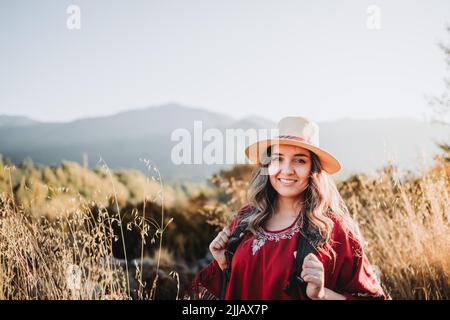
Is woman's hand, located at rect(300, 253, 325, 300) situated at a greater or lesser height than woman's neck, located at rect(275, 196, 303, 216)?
lesser

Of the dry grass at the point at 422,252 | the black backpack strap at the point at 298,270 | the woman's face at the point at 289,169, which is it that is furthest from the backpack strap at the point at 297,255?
the dry grass at the point at 422,252

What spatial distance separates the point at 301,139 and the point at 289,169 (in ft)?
0.53

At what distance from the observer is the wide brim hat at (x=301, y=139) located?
7.28 feet

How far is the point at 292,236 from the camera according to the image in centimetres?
214

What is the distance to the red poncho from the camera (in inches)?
80.4

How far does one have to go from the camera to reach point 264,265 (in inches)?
83.7

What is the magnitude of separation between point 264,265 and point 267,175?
1.63 feet

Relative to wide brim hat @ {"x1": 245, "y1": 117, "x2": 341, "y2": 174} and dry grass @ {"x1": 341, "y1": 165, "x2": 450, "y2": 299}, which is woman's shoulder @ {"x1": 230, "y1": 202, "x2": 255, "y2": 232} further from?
dry grass @ {"x1": 341, "y1": 165, "x2": 450, "y2": 299}

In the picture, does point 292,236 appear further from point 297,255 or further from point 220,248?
point 220,248

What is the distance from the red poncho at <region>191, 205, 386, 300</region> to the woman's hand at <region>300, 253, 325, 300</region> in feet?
0.36

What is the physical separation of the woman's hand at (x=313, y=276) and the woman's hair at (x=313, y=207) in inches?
5.4

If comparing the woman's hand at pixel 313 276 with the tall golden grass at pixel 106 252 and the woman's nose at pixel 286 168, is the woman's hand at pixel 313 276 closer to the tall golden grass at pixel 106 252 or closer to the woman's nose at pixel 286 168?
the woman's nose at pixel 286 168

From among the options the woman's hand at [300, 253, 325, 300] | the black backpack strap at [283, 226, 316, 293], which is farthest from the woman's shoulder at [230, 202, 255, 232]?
the woman's hand at [300, 253, 325, 300]
